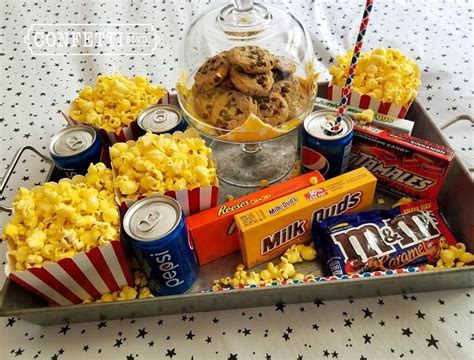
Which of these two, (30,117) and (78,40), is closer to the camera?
(30,117)

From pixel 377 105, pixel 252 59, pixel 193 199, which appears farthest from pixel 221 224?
pixel 377 105

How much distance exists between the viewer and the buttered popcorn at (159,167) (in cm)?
83

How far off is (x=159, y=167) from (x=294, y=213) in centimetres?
30

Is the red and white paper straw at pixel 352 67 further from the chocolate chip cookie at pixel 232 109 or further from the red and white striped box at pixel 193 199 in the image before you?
the red and white striped box at pixel 193 199

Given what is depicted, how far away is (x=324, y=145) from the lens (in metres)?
0.93

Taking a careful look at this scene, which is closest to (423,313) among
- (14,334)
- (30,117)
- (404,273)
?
(404,273)

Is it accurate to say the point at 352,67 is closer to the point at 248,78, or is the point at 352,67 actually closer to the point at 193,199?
the point at 248,78

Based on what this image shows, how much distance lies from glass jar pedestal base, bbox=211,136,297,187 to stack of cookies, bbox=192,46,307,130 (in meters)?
0.17

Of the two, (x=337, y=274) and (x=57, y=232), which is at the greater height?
(x=57, y=232)

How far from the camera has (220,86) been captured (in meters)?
0.97

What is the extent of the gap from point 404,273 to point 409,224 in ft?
0.49

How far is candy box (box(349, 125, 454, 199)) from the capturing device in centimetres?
91

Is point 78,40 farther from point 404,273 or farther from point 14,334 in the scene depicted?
point 404,273

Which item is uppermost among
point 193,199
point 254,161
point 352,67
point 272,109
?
point 352,67
